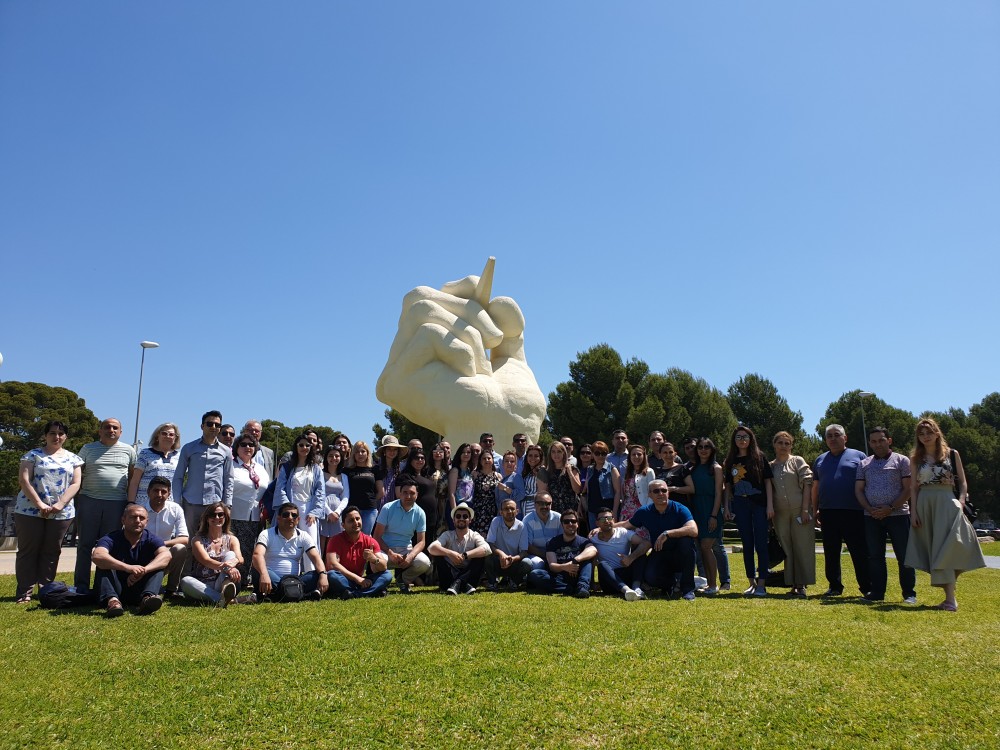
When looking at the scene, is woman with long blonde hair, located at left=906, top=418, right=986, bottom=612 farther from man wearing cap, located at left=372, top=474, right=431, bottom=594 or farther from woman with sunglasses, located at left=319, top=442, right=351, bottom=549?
woman with sunglasses, located at left=319, top=442, right=351, bottom=549

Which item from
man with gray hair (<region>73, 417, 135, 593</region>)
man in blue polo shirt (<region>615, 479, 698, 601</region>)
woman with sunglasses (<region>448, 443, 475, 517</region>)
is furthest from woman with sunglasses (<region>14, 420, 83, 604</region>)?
man in blue polo shirt (<region>615, 479, 698, 601</region>)

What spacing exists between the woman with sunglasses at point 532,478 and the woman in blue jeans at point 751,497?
1962 mm

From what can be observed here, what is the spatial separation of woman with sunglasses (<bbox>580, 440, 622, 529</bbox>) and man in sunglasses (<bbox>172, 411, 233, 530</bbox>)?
12.4ft

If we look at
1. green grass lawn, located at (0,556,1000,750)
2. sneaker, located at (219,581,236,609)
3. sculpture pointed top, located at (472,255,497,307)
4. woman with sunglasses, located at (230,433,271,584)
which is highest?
sculpture pointed top, located at (472,255,497,307)

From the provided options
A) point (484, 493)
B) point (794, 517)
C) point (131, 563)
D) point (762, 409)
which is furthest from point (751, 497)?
point (762, 409)

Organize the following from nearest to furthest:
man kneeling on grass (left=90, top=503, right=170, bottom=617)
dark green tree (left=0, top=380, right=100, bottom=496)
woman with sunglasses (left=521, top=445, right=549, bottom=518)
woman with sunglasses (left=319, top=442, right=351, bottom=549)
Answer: man kneeling on grass (left=90, top=503, right=170, bottom=617) → woman with sunglasses (left=319, top=442, right=351, bottom=549) → woman with sunglasses (left=521, top=445, right=549, bottom=518) → dark green tree (left=0, top=380, right=100, bottom=496)

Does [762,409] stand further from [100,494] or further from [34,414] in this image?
[34,414]

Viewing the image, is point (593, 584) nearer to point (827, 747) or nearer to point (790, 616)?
point (790, 616)

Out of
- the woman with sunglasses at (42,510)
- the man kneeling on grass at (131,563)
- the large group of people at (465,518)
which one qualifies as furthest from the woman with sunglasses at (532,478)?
the woman with sunglasses at (42,510)

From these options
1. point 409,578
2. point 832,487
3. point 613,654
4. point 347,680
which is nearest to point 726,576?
point 832,487

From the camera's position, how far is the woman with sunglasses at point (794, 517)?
7.01m

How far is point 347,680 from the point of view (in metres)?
3.71

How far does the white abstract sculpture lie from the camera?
1535cm

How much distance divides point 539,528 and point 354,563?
188cm
